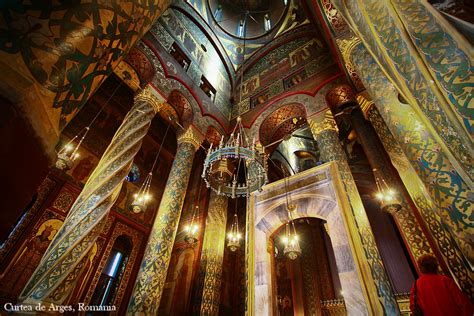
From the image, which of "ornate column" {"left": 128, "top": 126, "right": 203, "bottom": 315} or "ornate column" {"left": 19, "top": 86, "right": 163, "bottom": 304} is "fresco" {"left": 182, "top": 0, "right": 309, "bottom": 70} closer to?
"ornate column" {"left": 128, "top": 126, "right": 203, "bottom": 315}

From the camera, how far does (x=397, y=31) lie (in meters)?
1.93

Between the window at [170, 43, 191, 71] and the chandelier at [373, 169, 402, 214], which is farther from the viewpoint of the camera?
the window at [170, 43, 191, 71]

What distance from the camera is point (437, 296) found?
7.55 feet

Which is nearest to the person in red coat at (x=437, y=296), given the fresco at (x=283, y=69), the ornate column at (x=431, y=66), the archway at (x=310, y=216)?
the archway at (x=310, y=216)

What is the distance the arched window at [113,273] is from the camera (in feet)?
19.1

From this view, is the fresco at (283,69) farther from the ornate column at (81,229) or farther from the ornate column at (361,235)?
the ornate column at (81,229)

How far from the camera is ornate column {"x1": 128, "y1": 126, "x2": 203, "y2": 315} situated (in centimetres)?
391

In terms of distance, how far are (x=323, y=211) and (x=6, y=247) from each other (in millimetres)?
6711

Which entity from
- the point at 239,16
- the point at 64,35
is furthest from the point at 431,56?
the point at 239,16

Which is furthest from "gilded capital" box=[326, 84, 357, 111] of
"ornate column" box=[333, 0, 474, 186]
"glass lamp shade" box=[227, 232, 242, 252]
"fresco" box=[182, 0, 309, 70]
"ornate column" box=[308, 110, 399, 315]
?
"glass lamp shade" box=[227, 232, 242, 252]

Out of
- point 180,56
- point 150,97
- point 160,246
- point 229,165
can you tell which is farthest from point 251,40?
point 160,246

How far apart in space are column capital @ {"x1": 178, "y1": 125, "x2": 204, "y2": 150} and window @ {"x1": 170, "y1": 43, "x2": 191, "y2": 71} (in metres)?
2.40

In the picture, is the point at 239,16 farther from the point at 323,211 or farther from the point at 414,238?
the point at 414,238

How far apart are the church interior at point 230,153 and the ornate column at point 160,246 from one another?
0.11 feet
